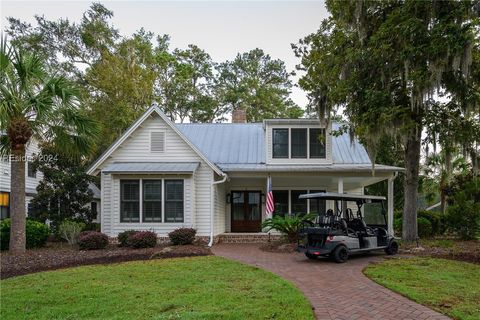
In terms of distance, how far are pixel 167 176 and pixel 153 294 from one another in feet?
29.1

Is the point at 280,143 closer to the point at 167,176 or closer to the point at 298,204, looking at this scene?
the point at 298,204

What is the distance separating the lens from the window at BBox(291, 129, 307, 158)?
17797mm

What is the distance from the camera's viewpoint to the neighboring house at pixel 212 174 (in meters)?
15.4

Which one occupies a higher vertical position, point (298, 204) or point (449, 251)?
point (298, 204)

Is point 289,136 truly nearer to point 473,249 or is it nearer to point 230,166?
point 230,166

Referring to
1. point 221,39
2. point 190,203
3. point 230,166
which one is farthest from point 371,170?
point 221,39

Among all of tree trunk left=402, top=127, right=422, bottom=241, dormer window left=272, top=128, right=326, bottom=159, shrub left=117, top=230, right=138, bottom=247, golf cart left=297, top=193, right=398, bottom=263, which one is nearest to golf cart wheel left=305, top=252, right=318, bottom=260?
golf cart left=297, top=193, right=398, bottom=263

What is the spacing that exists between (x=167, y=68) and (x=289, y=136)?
1667cm

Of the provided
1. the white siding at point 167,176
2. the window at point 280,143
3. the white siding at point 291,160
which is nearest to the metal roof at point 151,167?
the white siding at point 167,176

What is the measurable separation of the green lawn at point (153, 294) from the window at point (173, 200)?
565 centimetres

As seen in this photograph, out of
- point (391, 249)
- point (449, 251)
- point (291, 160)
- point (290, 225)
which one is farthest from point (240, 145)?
point (449, 251)

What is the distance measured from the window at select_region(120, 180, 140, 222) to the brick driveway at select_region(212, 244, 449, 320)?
5.00 m

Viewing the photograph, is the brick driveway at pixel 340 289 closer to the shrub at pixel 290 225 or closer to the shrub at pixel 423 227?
the shrub at pixel 290 225

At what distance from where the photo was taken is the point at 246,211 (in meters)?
19.2
